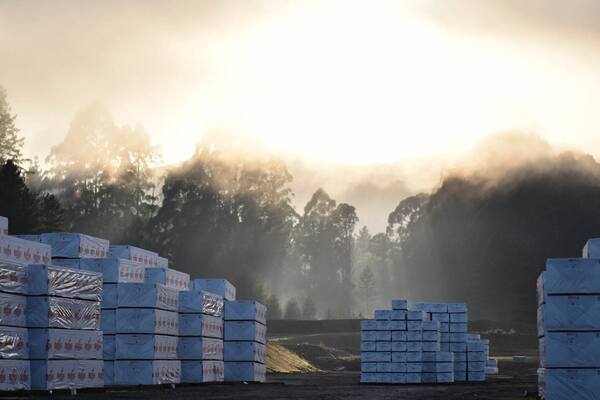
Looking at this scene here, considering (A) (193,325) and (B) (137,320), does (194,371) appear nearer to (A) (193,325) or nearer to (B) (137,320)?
(A) (193,325)

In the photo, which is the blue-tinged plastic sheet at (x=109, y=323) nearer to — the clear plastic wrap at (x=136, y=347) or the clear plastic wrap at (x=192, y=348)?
the clear plastic wrap at (x=136, y=347)

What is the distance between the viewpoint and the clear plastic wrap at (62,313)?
2255 cm

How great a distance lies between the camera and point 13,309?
71.6 feet

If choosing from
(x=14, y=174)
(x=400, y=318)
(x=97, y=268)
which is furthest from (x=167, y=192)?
(x=97, y=268)

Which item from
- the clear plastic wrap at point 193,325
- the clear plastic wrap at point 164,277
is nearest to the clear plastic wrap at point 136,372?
the clear plastic wrap at point 193,325

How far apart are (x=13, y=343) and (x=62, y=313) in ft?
5.79

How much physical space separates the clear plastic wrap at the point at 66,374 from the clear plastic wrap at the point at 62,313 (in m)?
0.81

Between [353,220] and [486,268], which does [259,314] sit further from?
[353,220]

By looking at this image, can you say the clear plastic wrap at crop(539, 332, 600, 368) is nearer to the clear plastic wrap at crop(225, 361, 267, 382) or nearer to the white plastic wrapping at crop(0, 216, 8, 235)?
the white plastic wrapping at crop(0, 216, 8, 235)

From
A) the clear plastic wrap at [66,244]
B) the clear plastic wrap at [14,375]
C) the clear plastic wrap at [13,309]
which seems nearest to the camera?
the clear plastic wrap at [14,375]


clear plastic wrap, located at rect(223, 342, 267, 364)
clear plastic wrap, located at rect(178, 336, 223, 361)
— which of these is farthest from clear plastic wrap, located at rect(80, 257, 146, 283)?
clear plastic wrap, located at rect(223, 342, 267, 364)

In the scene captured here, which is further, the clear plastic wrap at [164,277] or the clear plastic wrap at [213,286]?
the clear plastic wrap at [213,286]

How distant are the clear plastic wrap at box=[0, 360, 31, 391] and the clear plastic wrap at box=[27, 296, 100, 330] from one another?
1025 millimetres

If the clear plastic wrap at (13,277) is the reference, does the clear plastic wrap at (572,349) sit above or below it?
below
